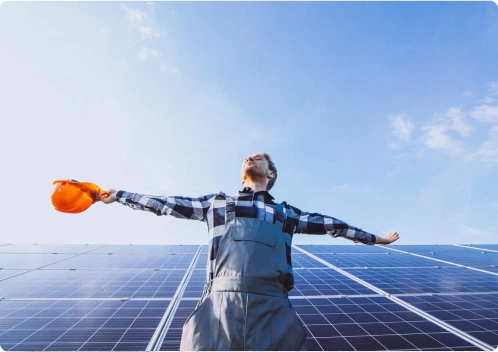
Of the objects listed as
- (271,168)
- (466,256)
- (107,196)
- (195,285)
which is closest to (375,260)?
(466,256)

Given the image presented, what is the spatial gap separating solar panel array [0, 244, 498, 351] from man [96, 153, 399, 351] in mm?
2248

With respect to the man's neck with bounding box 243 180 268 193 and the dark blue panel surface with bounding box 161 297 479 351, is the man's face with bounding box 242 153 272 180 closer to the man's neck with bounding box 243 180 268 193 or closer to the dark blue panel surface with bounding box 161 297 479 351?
the man's neck with bounding box 243 180 268 193

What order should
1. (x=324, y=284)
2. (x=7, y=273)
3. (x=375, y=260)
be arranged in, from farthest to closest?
(x=375, y=260)
(x=7, y=273)
(x=324, y=284)

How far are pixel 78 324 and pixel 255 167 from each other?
14.7 feet

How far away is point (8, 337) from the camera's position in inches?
177

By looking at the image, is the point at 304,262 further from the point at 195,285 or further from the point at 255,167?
the point at 255,167

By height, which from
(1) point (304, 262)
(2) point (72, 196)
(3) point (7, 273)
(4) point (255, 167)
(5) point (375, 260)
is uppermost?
(4) point (255, 167)

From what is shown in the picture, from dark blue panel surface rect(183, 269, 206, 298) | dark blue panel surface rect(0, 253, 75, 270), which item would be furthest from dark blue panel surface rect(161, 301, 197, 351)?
dark blue panel surface rect(0, 253, 75, 270)

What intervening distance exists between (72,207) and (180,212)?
114 cm

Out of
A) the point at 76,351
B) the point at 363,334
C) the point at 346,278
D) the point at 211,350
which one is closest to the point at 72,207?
the point at 211,350

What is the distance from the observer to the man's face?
3.16 metres

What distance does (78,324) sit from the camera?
4.89 meters

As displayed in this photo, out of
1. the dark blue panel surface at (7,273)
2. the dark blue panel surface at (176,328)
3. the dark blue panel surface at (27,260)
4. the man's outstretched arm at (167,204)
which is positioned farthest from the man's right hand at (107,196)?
the dark blue panel surface at (27,260)

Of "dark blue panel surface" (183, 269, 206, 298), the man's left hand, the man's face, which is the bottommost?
"dark blue panel surface" (183, 269, 206, 298)
